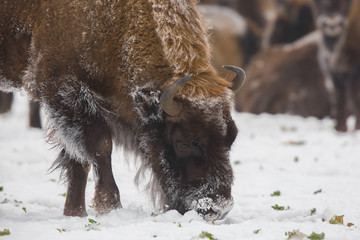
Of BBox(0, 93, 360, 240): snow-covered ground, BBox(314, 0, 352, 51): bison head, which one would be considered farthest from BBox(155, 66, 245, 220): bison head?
BBox(314, 0, 352, 51): bison head

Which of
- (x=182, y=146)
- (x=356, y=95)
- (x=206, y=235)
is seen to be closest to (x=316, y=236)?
(x=206, y=235)

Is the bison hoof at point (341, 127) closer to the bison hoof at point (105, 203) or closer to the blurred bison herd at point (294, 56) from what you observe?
the blurred bison herd at point (294, 56)

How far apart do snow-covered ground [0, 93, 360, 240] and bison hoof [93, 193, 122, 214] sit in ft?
Result: 0.41

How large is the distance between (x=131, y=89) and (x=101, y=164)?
0.68m

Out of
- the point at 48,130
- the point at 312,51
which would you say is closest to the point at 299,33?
the point at 312,51

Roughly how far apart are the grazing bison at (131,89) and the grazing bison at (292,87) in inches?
370

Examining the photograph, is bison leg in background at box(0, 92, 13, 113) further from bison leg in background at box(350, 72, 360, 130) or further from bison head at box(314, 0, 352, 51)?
bison leg in background at box(350, 72, 360, 130)

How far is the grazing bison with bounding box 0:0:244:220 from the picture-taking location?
432cm

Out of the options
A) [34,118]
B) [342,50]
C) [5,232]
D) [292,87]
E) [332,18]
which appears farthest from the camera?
[292,87]

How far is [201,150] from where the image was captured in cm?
431

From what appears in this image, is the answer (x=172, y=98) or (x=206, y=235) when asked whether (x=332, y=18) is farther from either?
(x=206, y=235)

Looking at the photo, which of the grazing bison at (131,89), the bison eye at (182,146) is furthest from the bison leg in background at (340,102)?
the bison eye at (182,146)

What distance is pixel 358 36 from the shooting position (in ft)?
36.9

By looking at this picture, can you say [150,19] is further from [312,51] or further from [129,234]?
[312,51]
